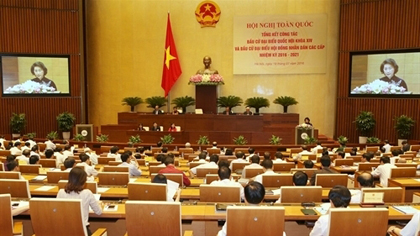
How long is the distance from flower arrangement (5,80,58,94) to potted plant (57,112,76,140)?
4.17 ft

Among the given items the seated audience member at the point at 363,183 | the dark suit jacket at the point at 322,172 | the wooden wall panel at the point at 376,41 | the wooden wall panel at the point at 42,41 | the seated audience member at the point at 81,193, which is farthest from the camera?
the wooden wall panel at the point at 42,41

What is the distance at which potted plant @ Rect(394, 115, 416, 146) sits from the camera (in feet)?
42.1

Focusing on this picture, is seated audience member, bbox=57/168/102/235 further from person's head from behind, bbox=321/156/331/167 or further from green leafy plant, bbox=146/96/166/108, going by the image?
green leafy plant, bbox=146/96/166/108

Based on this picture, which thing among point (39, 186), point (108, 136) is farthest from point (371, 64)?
point (39, 186)

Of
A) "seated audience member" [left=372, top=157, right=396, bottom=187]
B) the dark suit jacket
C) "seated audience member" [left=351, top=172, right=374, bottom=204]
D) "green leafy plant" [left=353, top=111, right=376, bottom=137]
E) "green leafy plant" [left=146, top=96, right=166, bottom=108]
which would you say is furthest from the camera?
"green leafy plant" [left=146, top=96, right=166, bottom=108]

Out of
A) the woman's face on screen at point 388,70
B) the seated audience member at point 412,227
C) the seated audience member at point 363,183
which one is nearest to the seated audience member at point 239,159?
the seated audience member at point 363,183

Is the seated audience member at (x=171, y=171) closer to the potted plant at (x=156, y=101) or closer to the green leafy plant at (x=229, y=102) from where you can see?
the green leafy plant at (x=229, y=102)

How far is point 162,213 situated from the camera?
2.86m

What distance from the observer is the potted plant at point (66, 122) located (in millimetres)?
14477

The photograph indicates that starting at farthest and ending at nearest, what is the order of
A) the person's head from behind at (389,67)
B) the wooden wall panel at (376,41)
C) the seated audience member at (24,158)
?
the person's head from behind at (389,67) → the wooden wall panel at (376,41) → the seated audience member at (24,158)

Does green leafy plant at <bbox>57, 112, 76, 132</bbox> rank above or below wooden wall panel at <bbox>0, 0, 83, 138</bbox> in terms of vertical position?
below

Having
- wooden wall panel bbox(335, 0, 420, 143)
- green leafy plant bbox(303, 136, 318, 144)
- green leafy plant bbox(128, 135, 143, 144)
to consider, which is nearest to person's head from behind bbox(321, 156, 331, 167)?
green leafy plant bbox(303, 136, 318, 144)

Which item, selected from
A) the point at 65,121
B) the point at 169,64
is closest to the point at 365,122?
the point at 169,64

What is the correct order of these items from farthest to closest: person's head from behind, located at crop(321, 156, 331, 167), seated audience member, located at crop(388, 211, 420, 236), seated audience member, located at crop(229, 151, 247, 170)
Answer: seated audience member, located at crop(229, 151, 247, 170)
person's head from behind, located at crop(321, 156, 331, 167)
seated audience member, located at crop(388, 211, 420, 236)
